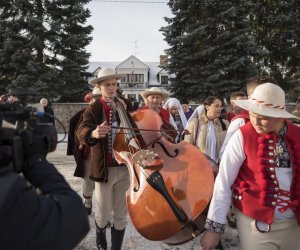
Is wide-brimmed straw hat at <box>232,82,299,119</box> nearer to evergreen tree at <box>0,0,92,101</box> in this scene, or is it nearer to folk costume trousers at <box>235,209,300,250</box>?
folk costume trousers at <box>235,209,300,250</box>

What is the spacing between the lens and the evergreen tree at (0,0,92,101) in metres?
19.7

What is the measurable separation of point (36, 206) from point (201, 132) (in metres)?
3.82

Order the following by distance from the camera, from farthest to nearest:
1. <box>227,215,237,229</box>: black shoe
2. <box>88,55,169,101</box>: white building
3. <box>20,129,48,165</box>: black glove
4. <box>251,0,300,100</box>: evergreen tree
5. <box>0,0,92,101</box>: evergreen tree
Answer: <box>88,55,169,101</box>: white building → <box>251,0,300,100</box>: evergreen tree → <box>0,0,92,101</box>: evergreen tree → <box>227,215,237,229</box>: black shoe → <box>20,129,48,165</box>: black glove

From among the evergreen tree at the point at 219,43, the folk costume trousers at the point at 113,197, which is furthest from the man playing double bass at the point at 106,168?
the evergreen tree at the point at 219,43

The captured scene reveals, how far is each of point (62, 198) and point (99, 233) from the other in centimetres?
262

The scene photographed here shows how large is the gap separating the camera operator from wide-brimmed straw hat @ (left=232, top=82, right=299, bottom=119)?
4.43 feet

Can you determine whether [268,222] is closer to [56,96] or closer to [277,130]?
[277,130]

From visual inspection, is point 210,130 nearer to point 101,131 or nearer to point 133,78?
point 101,131

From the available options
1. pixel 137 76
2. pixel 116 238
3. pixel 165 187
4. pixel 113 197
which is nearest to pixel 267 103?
pixel 165 187

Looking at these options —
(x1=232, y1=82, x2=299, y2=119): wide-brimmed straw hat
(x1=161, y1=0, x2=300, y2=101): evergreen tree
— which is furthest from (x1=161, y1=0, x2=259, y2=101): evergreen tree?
(x1=232, y1=82, x2=299, y2=119): wide-brimmed straw hat

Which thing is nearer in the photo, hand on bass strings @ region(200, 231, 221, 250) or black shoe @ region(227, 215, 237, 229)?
hand on bass strings @ region(200, 231, 221, 250)

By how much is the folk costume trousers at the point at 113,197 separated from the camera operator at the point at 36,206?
2.35 metres

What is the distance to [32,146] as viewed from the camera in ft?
3.87

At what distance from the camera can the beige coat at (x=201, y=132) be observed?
186 inches
